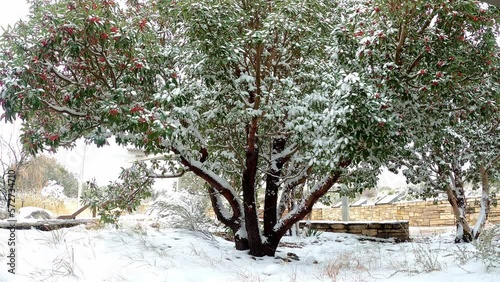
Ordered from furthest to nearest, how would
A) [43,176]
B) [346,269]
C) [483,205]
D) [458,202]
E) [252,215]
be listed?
[43,176] → [458,202] → [483,205] → [252,215] → [346,269]

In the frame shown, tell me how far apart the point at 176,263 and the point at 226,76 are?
1.95 metres

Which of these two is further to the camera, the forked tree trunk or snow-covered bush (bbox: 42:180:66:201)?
snow-covered bush (bbox: 42:180:66:201)

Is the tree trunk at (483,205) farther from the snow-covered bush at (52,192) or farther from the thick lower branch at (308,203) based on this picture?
the snow-covered bush at (52,192)

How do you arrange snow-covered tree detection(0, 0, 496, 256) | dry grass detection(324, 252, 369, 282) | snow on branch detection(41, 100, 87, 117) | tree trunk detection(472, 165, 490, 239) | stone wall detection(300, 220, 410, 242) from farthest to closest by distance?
1. stone wall detection(300, 220, 410, 242)
2. tree trunk detection(472, 165, 490, 239)
3. snow on branch detection(41, 100, 87, 117)
4. dry grass detection(324, 252, 369, 282)
5. snow-covered tree detection(0, 0, 496, 256)

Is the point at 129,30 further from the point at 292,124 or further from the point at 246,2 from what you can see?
the point at 292,124

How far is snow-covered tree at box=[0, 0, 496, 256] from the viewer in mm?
3594

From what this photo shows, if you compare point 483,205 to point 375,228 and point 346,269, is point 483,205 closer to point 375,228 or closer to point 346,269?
point 375,228

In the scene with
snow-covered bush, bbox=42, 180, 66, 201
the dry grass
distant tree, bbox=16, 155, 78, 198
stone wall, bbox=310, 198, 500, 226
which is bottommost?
the dry grass

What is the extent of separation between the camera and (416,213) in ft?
37.1

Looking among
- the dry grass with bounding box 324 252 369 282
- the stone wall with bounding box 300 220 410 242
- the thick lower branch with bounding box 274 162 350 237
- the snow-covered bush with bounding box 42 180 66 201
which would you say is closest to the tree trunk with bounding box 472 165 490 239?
the stone wall with bounding box 300 220 410 242

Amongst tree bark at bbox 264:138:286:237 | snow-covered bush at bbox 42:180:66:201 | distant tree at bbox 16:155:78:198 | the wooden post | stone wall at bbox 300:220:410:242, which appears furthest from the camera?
snow-covered bush at bbox 42:180:66:201

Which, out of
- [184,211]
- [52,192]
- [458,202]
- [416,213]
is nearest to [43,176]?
[52,192]

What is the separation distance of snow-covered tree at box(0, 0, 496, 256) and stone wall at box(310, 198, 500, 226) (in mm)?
6436

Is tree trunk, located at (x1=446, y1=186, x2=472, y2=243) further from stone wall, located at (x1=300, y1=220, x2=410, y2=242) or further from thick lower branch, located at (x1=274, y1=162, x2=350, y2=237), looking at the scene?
thick lower branch, located at (x1=274, y1=162, x2=350, y2=237)
